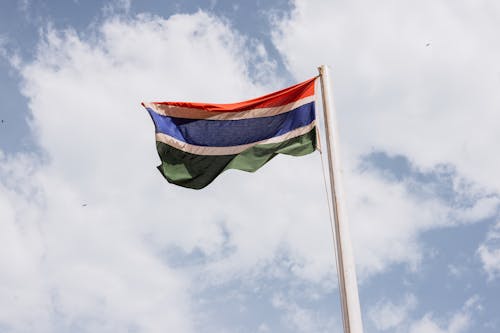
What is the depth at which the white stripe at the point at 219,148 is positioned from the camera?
11.3m

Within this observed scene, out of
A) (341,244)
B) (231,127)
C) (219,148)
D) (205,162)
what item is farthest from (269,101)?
(341,244)

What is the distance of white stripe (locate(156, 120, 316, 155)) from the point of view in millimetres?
11344

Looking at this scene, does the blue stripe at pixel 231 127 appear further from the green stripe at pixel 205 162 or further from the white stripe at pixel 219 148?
the green stripe at pixel 205 162

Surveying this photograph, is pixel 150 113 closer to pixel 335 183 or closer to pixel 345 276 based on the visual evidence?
pixel 335 183

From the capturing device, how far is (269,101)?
38.8 feet

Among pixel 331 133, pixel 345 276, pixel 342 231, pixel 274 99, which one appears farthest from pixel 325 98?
pixel 345 276

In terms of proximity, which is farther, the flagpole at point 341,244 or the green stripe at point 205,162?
the green stripe at point 205,162

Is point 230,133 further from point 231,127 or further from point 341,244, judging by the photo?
point 341,244

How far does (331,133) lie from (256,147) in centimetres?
240

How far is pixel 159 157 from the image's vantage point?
11.9 m

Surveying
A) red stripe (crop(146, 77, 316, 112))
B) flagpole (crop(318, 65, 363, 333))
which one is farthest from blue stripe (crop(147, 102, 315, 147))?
flagpole (crop(318, 65, 363, 333))

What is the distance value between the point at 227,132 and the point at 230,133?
0.08 meters

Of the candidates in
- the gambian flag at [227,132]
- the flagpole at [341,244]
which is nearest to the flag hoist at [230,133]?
the gambian flag at [227,132]

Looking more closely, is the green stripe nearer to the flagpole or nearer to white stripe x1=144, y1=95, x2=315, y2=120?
white stripe x1=144, y1=95, x2=315, y2=120
